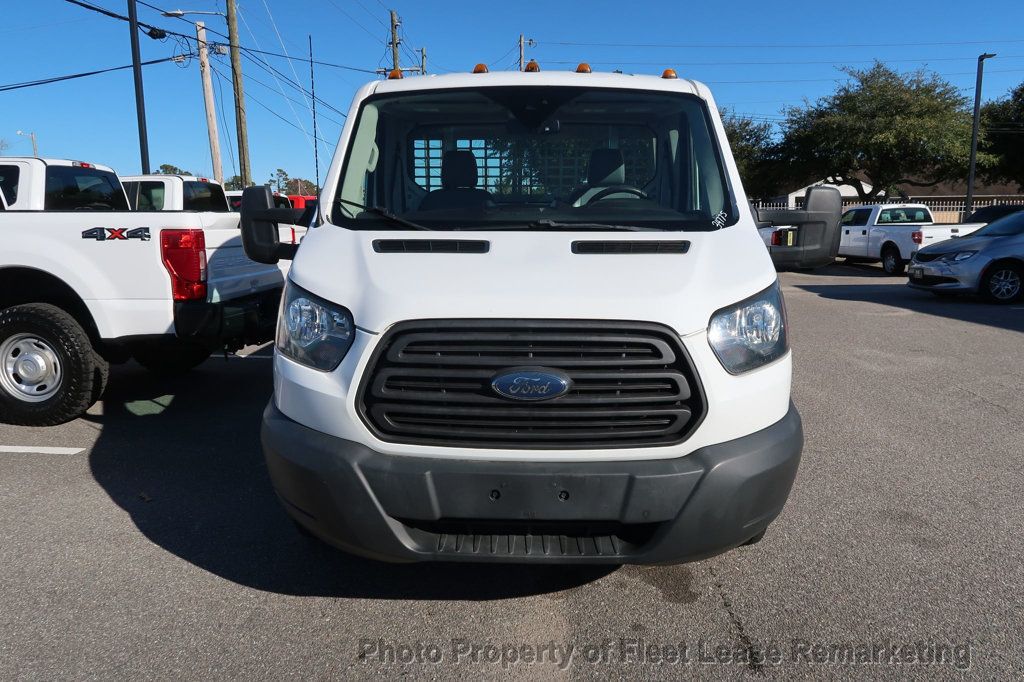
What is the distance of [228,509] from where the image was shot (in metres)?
4.03

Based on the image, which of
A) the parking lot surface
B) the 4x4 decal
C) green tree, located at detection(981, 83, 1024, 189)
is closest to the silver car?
the parking lot surface

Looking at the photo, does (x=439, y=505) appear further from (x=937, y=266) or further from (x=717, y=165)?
(x=937, y=266)

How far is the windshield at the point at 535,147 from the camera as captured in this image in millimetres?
3725

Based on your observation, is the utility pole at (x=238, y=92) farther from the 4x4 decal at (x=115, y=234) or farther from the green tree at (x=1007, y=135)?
the green tree at (x=1007, y=135)

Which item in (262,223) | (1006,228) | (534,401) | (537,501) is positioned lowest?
(537,501)

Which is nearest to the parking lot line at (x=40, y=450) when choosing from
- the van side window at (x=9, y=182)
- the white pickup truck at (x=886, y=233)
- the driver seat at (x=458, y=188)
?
the van side window at (x=9, y=182)

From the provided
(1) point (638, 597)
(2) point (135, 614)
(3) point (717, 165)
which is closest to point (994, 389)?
(3) point (717, 165)

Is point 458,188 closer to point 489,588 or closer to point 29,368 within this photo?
point 489,588

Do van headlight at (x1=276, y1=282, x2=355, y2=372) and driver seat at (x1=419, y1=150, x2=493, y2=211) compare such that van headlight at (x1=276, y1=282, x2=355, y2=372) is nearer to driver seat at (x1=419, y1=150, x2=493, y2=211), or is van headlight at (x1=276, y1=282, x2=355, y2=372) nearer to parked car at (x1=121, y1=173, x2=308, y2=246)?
driver seat at (x1=419, y1=150, x2=493, y2=211)

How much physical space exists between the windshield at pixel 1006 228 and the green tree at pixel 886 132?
83.2 ft

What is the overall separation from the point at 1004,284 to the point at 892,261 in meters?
5.78

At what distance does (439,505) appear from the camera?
250 centimetres

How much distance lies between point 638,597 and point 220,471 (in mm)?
2782

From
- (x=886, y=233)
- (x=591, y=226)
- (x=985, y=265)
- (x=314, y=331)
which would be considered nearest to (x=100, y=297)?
(x=314, y=331)
